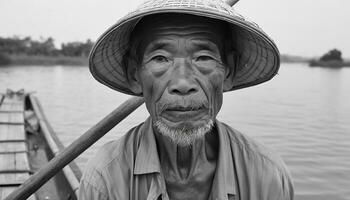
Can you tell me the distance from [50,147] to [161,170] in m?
4.01

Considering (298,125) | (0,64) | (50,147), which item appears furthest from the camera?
(0,64)

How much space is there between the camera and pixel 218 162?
5.48 feet

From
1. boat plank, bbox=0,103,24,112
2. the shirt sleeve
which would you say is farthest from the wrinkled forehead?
boat plank, bbox=0,103,24,112

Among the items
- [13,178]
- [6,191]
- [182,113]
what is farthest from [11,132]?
[182,113]

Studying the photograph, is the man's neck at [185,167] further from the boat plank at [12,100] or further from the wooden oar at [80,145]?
the boat plank at [12,100]

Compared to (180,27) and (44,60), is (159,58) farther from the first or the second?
(44,60)

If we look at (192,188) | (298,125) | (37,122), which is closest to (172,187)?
(192,188)

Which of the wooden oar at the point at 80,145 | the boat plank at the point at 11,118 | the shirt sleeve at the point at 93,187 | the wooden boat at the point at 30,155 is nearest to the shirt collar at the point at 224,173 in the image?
the shirt sleeve at the point at 93,187

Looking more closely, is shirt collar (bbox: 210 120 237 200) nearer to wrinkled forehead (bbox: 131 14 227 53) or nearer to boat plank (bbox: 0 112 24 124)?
wrinkled forehead (bbox: 131 14 227 53)

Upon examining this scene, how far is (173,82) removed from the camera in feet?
4.94

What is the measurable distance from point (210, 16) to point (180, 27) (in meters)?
0.18

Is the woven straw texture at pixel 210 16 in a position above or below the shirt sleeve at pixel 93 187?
above

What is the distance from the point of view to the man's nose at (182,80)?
1478 millimetres

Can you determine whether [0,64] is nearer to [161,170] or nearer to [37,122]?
[37,122]
